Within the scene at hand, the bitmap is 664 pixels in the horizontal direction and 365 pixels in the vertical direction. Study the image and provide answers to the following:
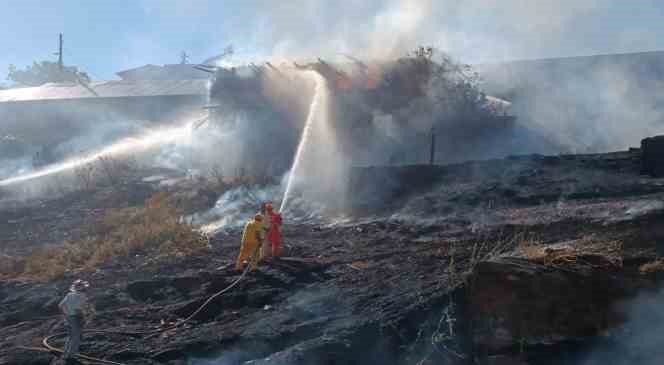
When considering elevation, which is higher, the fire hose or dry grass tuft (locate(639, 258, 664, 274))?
dry grass tuft (locate(639, 258, 664, 274))

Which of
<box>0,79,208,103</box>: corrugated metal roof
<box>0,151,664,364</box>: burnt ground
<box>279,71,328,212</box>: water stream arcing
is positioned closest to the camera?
<box>0,151,664,364</box>: burnt ground

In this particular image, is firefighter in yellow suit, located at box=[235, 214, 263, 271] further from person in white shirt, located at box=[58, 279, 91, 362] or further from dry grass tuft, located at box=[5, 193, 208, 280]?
person in white shirt, located at box=[58, 279, 91, 362]

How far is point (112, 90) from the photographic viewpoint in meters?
37.5

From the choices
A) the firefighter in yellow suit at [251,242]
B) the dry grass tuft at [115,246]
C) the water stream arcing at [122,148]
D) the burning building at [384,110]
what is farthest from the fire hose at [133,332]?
the water stream arcing at [122,148]

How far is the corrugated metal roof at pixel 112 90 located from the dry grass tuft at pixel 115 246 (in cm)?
1979

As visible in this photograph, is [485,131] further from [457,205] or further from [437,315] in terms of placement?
[437,315]

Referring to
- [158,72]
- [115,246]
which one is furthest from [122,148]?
[158,72]

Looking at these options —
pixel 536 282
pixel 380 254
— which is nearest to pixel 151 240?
pixel 380 254

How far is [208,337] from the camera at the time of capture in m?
7.20

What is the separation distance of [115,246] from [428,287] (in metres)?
7.34

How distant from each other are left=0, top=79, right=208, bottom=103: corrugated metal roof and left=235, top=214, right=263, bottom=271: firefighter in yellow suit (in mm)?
24628

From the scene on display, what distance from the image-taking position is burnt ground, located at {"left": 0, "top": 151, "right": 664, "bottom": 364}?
19.8 ft

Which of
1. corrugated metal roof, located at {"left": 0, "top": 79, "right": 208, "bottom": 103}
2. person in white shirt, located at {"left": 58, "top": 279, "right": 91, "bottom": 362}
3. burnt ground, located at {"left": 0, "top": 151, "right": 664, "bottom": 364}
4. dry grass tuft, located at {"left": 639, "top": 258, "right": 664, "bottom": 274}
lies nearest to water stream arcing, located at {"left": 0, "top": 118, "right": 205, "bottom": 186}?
corrugated metal roof, located at {"left": 0, "top": 79, "right": 208, "bottom": 103}

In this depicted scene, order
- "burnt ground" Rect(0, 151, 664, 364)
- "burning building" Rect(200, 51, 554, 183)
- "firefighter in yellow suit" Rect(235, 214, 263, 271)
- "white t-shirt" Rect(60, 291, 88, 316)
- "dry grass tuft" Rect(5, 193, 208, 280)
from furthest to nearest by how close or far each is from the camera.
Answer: "burning building" Rect(200, 51, 554, 183)
"dry grass tuft" Rect(5, 193, 208, 280)
"firefighter in yellow suit" Rect(235, 214, 263, 271)
"white t-shirt" Rect(60, 291, 88, 316)
"burnt ground" Rect(0, 151, 664, 364)
